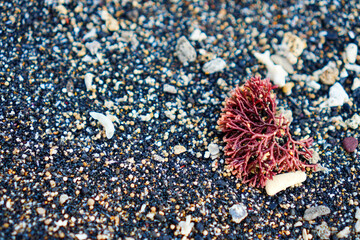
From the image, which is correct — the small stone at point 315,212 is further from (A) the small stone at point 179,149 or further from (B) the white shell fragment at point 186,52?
(B) the white shell fragment at point 186,52

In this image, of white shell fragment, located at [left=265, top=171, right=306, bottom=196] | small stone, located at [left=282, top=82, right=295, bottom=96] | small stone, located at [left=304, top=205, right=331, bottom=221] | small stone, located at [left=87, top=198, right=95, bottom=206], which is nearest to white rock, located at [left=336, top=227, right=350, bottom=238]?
small stone, located at [left=304, top=205, right=331, bottom=221]

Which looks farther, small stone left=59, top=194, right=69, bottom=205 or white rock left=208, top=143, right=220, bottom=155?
white rock left=208, top=143, right=220, bottom=155

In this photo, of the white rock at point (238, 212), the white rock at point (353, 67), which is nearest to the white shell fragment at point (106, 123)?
the white rock at point (238, 212)

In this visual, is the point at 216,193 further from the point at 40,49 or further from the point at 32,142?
the point at 40,49

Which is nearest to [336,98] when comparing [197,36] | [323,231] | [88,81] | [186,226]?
[323,231]

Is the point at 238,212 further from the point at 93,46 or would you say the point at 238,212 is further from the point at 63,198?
the point at 93,46

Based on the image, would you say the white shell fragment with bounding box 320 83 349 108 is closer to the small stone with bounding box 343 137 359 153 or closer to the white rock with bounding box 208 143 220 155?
the small stone with bounding box 343 137 359 153
